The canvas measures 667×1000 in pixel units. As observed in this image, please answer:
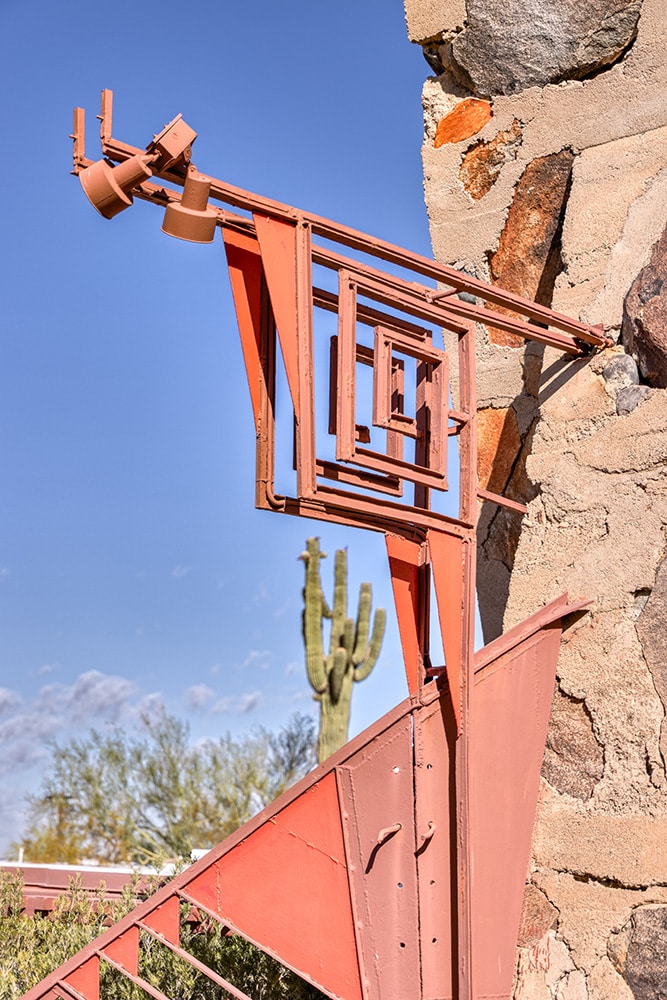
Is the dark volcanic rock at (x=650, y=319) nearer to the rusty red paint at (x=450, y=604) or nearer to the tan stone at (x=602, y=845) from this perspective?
the rusty red paint at (x=450, y=604)

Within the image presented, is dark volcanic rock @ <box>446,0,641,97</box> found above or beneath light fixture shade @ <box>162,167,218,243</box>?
above

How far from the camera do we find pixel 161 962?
12.5ft

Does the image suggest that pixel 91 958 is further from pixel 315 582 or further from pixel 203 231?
pixel 315 582

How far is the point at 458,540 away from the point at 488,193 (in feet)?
4.66

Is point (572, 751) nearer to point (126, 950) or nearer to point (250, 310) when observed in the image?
point (126, 950)

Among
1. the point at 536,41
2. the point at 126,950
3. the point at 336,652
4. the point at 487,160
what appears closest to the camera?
the point at 126,950

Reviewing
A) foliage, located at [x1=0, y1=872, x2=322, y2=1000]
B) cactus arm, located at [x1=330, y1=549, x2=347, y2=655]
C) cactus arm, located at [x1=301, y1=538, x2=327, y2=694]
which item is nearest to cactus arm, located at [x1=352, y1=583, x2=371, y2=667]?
cactus arm, located at [x1=330, y1=549, x2=347, y2=655]

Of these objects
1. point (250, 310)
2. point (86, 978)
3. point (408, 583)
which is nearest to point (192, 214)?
point (250, 310)

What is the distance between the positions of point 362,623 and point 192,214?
1228 centimetres

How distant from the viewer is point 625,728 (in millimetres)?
2938

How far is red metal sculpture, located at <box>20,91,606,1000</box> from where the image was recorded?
275 cm

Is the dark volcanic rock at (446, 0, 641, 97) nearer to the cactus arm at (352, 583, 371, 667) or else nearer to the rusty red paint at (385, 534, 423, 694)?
Result: the rusty red paint at (385, 534, 423, 694)

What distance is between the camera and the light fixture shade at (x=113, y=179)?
8.29 feet

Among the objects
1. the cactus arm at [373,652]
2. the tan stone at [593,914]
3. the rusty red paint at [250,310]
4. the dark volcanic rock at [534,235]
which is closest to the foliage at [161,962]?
the tan stone at [593,914]
